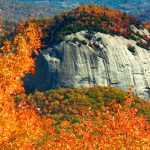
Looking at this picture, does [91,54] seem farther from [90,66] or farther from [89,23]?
[89,23]

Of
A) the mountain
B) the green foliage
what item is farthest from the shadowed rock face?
the green foliage

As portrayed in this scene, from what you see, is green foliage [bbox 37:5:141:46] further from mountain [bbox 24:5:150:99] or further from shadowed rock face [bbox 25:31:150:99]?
shadowed rock face [bbox 25:31:150:99]

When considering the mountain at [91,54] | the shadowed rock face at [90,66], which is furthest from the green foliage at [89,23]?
the shadowed rock face at [90,66]

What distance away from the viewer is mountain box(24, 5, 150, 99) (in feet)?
351

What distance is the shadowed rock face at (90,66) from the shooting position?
10638 cm

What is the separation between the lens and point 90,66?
357ft

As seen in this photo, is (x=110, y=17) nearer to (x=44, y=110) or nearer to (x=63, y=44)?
(x=63, y=44)

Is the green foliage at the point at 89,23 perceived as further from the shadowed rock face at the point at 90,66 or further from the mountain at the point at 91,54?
the shadowed rock face at the point at 90,66

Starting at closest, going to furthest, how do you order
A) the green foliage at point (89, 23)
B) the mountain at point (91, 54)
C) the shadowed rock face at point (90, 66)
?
the shadowed rock face at point (90, 66)
the mountain at point (91, 54)
the green foliage at point (89, 23)

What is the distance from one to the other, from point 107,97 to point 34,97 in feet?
50.6

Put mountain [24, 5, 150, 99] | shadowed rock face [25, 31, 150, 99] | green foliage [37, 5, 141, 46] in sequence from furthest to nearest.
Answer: green foliage [37, 5, 141, 46]
mountain [24, 5, 150, 99]
shadowed rock face [25, 31, 150, 99]

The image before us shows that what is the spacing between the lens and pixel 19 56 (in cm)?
2661

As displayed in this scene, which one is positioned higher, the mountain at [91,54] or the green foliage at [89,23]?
the green foliage at [89,23]

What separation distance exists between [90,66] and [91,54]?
3.28m
